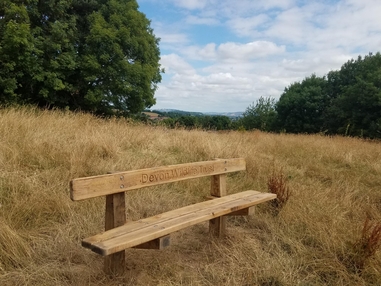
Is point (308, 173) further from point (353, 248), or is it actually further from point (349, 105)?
point (349, 105)

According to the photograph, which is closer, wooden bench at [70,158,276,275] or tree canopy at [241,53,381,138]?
wooden bench at [70,158,276,275]

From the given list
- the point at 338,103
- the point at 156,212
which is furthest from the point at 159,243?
the point at 338,103

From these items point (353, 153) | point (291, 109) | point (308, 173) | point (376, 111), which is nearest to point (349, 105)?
point (376, 111)

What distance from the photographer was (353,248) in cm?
264

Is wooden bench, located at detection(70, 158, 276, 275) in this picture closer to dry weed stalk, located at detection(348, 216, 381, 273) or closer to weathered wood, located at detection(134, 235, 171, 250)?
weathered wood, located at detection(134, 235, 171, 250)

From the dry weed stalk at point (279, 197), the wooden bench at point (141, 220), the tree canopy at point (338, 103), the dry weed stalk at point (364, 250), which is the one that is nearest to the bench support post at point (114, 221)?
the wooden bench at point (141, 220)

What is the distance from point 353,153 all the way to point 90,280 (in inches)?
297

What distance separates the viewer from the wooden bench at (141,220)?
6.40ft

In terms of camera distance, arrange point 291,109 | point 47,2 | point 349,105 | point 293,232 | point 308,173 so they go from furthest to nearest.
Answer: point 291,109 < point 349,105 < point 47,2 < point 308,173 < point 293,232

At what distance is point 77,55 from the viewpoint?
543 inches

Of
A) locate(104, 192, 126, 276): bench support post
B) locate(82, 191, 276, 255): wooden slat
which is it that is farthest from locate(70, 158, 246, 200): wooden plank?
locate(82, 191, 276, 255): wooden slat

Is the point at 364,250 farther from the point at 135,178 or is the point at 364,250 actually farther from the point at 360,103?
the point at 360,103

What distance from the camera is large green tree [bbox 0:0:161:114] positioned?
11.3 meters

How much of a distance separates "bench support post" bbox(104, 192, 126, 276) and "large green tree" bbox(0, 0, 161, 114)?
32.5ft
